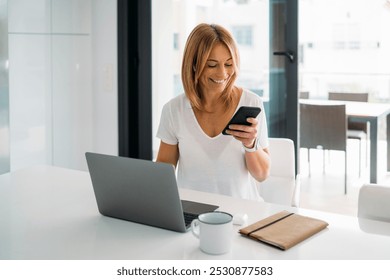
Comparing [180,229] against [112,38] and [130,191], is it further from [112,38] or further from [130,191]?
[112,38]

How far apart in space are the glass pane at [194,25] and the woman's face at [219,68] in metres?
1.19

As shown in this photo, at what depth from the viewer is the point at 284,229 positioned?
1.42 metres

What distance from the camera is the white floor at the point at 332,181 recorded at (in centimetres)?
319

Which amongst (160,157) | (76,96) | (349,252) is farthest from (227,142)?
(76,96)

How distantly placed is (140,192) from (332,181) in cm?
215

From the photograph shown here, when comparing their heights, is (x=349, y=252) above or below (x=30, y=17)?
below

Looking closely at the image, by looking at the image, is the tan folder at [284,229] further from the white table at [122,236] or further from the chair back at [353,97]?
the chair back at [353,97]

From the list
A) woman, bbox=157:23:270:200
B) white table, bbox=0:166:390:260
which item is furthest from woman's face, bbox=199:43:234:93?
white table, bbox=0:166:390:260

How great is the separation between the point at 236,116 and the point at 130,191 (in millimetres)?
453

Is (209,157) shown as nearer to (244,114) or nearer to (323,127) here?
(244,114)

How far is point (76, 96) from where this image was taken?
3621 mm

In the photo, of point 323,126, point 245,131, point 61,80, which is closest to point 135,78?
point 61,80

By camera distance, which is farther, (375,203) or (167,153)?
(167,153)
